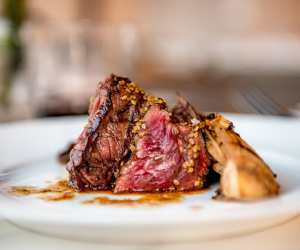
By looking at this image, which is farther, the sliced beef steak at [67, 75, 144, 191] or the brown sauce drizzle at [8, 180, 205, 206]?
the sliced beef steak at [67, 75, 144, 191]

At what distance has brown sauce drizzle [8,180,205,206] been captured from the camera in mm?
971

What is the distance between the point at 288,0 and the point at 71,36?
238 centimetres

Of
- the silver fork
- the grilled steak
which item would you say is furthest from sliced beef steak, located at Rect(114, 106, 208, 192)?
the silver fork

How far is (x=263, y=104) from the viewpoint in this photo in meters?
1.82

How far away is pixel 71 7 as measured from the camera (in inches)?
209

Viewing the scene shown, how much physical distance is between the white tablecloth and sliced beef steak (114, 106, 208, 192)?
7.5 inches

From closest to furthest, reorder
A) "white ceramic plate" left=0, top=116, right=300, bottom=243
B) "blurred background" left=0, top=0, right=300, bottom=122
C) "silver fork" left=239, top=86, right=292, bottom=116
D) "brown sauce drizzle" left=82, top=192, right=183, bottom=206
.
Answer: "white ceramic plate" left=0, top=116, right=300, bottom=243, "brown sauce drizzle" left=82, top=192, right=183, bottom=206, "silver fork" left=239, top=86, right=292, bottom=116, "blurred background" left=0, top=0, right=300, bottom=122

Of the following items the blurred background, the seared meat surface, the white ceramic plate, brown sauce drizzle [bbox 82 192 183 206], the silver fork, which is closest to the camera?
the white ceramic plate

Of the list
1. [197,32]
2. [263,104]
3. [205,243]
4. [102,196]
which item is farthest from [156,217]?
[197,32]

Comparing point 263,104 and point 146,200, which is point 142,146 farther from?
point 263,104

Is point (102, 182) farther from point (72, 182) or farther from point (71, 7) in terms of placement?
point (71, 7)

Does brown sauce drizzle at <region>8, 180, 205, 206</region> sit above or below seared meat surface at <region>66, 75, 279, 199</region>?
below

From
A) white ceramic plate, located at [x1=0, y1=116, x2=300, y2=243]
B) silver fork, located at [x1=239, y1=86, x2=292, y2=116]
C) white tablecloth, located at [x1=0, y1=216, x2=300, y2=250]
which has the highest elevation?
silver fork, located at [x1=239, y1=86, x2=292, y2=116]

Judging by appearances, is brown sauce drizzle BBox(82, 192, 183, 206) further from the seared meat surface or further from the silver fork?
the silver fork
